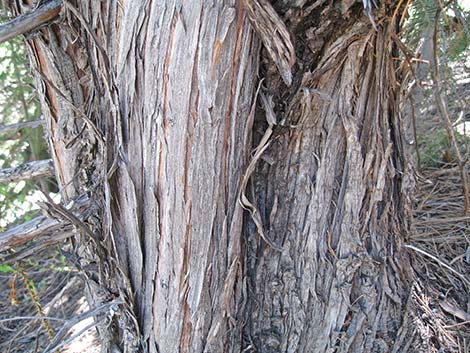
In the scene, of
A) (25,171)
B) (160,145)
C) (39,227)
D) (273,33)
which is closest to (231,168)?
(160,145)

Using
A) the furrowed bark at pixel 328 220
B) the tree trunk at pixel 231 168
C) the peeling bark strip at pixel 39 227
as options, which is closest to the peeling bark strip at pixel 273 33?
the tree trunk at pixel 231 168

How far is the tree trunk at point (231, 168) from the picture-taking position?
1.36 m

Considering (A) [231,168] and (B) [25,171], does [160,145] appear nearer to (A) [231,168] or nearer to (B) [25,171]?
(A) [231,168]

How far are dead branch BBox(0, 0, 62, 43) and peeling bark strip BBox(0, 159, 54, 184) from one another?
501 millimetres

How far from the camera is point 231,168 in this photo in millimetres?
1457

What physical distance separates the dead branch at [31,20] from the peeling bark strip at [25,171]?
1.65ft

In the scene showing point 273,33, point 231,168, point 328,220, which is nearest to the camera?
point 273,33

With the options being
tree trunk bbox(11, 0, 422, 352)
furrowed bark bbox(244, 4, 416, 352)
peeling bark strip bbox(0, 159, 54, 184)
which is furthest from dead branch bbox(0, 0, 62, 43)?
furrowed bark bbox(244, 4, 416, 352)

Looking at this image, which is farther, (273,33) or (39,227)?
(39,227)

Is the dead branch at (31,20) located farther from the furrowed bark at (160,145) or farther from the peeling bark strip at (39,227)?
the peeling bark strip at (39,227)

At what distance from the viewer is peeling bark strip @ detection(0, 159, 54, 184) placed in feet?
5.52

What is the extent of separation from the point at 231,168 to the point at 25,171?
2.51 ft

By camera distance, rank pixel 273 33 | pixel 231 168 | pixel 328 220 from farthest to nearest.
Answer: pixel 328 220
pixel 231 168
pixel 273 33

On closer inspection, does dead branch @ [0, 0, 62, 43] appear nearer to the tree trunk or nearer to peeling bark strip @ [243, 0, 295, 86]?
the tree trunk
